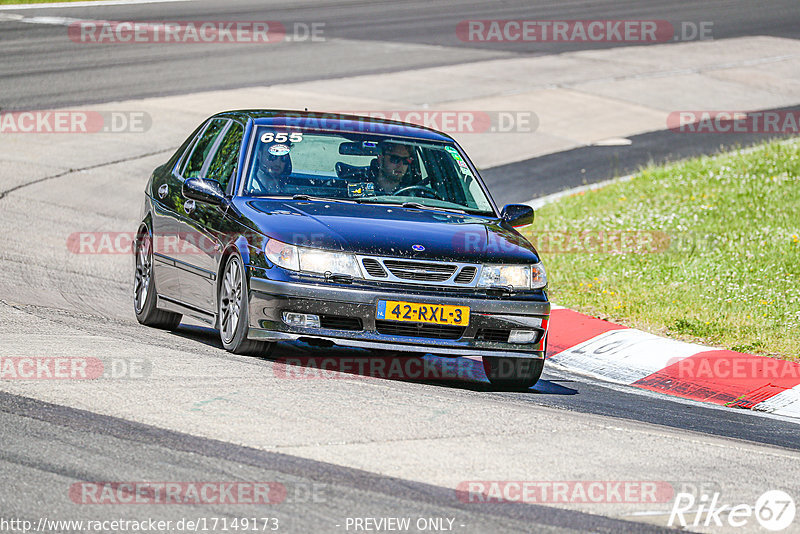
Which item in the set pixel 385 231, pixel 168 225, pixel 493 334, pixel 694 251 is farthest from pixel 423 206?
pixel 694 251

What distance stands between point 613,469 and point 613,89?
2043 cm

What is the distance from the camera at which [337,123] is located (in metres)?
9.45

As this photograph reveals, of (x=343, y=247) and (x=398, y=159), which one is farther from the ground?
(x=398, y=159)

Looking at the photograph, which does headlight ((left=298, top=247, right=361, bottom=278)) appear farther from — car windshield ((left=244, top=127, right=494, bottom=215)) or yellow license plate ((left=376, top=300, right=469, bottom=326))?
car windshield ((left=244, top=127, right=494, bottom=215))

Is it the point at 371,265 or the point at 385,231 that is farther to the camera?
the point at 385,231

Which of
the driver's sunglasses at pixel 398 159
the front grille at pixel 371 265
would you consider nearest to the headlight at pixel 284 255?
the front grille at pixel 371 265

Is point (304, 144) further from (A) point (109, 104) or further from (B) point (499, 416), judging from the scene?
(A) point (109, 104)

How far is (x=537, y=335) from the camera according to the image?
27.8ft

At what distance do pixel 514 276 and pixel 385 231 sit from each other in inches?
34.4

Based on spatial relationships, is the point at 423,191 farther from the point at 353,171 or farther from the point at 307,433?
the point at 307,433

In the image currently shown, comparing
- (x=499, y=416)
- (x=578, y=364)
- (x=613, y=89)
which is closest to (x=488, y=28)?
(x=613, y=89)

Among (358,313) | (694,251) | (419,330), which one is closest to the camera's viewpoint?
(358,313)

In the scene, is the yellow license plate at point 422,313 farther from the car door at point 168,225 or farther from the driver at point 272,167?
the car door at point 168,225

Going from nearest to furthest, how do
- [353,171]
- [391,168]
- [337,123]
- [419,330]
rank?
[419,330]
[353,171]
[391,168]
[337,123]
